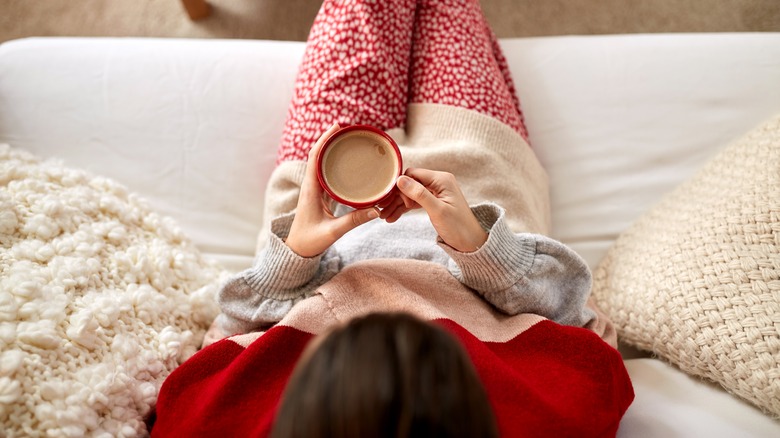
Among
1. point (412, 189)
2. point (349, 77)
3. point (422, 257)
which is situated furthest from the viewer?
point (349, 77)

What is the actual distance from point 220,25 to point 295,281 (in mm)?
1324

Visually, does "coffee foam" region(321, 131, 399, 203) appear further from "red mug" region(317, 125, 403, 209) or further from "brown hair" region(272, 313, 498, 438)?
"brown hair" region(272, 313, 498, 438)

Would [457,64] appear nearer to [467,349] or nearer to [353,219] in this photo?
[353,219]

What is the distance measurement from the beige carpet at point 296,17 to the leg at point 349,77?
0.80 metres

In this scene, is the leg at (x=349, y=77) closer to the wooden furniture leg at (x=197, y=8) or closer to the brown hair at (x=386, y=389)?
the brown hair at (x=386, y=389)

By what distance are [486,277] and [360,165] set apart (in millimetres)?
267

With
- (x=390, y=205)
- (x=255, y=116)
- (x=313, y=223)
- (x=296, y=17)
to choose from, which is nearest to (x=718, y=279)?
(x=390, y=205)

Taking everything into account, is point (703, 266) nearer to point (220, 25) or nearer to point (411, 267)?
point (411, 267)

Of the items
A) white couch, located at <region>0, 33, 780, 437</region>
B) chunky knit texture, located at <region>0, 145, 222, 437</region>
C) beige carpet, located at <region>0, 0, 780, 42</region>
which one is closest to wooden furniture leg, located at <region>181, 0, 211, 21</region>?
beige carpet, located at <region>0, 0, 780, 42</region>

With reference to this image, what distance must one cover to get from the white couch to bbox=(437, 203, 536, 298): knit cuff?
0.39 metres

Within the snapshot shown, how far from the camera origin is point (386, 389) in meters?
0.47

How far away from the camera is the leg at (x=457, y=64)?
113 cm

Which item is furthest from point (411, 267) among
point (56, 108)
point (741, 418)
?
point (56, 108)

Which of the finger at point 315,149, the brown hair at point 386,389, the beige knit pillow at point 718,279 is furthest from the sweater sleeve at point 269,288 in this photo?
the beige knit pillow at point 718,279
